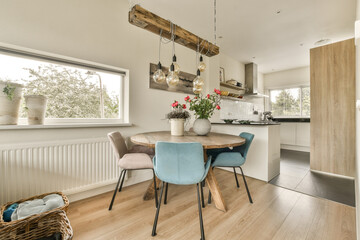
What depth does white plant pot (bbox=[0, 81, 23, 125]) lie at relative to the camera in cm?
146

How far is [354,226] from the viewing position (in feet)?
4.61

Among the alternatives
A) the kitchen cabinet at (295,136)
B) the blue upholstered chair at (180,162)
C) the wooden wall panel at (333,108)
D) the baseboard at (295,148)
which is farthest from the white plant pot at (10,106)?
the baseboard at (295,148)

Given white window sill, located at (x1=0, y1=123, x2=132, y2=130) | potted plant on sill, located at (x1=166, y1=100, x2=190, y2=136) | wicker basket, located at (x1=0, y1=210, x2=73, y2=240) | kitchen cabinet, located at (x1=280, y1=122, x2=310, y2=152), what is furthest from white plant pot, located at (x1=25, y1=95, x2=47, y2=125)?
kitchen cabinet, located at (x1=280, y1=122, x2=310, y2=152)

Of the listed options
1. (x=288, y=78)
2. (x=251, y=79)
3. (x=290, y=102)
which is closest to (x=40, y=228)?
(x=251, y=79)

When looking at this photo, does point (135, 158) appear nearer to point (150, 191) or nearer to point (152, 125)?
point (150, 191)

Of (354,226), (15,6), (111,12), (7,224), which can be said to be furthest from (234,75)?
(7,224)

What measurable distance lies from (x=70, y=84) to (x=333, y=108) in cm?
399

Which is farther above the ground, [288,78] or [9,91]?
[288,78]

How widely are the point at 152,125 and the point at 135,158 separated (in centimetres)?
94

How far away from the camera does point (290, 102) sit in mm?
5414

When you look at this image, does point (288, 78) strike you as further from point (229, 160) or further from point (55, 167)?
point (55, 167)

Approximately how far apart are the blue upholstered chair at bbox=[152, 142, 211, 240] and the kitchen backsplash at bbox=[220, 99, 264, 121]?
3146 millimetres

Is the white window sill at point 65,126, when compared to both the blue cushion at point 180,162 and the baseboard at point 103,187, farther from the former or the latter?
the blue cushion at point 180,162

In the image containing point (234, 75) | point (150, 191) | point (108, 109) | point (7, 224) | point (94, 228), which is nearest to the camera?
point (7, 224)
